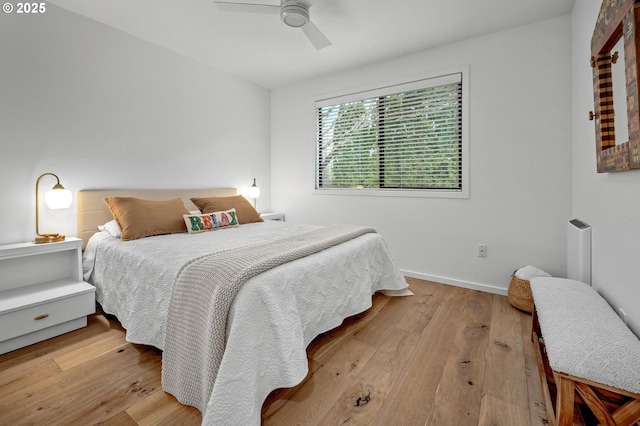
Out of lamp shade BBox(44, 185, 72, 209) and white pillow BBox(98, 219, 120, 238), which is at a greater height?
lamp shade BBox(44, 185, 72, 209)

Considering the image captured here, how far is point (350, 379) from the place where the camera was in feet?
5.55

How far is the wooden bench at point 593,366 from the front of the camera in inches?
41.5

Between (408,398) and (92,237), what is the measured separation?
109 inches

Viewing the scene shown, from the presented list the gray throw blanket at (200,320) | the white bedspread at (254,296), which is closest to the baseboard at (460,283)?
the white bedspread at (254,296)

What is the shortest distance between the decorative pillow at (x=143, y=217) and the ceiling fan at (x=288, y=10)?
1.70m

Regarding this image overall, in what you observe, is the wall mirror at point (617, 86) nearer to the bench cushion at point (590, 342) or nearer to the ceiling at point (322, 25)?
the bench cushion at point (590, 342)

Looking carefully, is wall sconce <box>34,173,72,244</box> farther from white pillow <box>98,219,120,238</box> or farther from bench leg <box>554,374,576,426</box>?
bench leg <box>554,374,576,426</box>

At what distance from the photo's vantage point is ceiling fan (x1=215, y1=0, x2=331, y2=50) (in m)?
2.16

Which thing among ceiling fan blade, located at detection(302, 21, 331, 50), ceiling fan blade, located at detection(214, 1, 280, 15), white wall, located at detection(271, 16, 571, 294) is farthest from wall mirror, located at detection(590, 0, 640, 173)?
ceiling fan blade, located at detection(214, 1, 280, 15)

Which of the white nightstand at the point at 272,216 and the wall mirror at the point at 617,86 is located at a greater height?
the wall mirror at the point at 617,86

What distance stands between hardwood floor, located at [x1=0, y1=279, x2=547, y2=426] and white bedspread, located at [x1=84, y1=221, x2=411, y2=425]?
152 millimetres

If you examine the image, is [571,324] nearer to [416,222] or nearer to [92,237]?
[416,222]

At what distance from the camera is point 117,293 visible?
220 cm

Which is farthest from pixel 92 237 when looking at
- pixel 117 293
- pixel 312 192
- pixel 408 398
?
pixel 408 398
